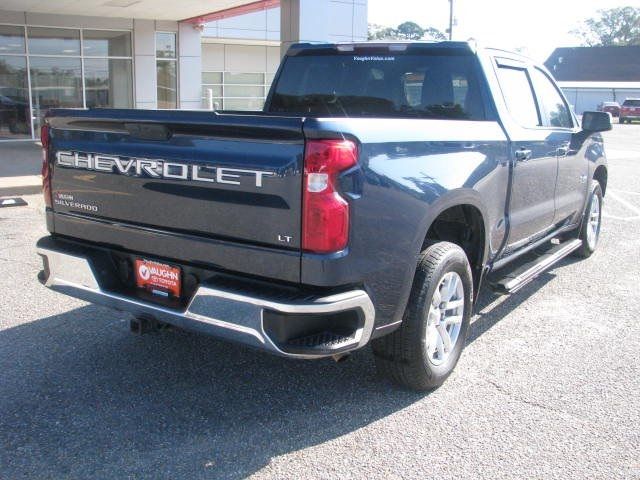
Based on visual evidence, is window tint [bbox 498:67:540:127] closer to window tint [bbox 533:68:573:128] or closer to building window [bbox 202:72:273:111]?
window tint [bbox 533:68:573:128]

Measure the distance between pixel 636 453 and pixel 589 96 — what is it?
216 feet

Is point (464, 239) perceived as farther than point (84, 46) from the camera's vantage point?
No

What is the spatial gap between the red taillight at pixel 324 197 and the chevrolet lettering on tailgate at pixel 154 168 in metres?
0.22

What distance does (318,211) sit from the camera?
2963 millimetres

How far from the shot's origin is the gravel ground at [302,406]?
3139 millimetres

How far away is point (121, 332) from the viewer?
15.5 feet

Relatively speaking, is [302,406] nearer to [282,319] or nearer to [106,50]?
[282,319]

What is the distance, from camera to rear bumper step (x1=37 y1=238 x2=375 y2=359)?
9.84 ft

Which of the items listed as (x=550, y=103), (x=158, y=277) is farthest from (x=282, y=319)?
(x=550, y=103)

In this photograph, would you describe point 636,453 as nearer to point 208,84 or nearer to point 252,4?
point 252,4

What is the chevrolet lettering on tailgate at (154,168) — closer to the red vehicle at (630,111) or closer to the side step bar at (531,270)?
the side step bar at (531,270)

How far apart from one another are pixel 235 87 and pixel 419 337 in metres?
25.0

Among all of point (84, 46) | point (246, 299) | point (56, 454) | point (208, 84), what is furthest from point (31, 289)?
point (208, 84)

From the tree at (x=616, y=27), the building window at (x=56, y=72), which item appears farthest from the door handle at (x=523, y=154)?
the tree at (x=616, y=27)
